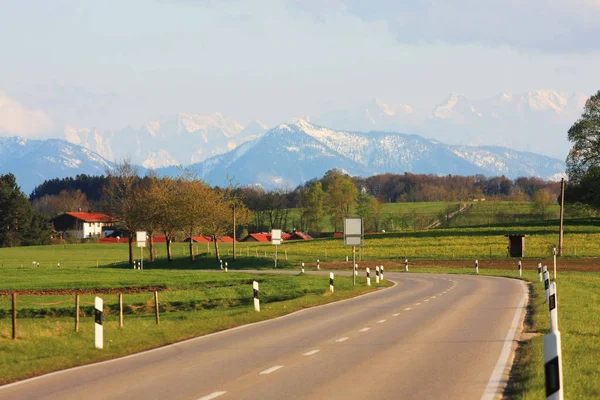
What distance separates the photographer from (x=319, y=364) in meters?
14.4

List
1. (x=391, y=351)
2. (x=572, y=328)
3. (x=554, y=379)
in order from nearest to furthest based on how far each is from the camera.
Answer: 1. (x=554, y=379)
2. (x=391, y=351)
3. (x=572, y=328)

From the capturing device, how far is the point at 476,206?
184 m

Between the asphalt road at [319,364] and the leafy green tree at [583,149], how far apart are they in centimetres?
7263

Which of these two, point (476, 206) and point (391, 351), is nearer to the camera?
point (391, 351)

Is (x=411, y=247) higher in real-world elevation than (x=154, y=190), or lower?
lower

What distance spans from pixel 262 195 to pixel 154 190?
302ft

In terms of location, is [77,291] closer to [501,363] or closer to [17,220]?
[501,363]

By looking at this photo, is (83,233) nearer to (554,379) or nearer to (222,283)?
(222,283)

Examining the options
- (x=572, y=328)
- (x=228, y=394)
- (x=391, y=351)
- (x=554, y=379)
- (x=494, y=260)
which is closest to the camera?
(x=554, y=379)

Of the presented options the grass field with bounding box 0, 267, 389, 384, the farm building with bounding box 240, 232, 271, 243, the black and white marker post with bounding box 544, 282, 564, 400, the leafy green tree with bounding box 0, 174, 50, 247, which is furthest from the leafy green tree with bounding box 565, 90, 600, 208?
the black and white marker post with bounding box 544, 282, 564, 400

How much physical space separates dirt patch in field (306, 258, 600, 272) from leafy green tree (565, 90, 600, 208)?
2441cm

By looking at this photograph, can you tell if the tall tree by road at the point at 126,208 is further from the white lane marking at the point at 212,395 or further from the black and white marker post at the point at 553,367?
the black and white marker post at the point at 553,367

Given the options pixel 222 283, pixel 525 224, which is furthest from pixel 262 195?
pixel 222 283

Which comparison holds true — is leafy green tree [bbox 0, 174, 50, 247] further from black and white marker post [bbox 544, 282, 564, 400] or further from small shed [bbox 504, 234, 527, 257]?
black and white marker post [bbox 544, 282, 564, 400]
